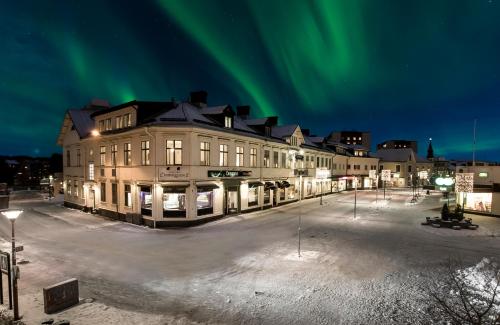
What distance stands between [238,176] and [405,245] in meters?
16.1

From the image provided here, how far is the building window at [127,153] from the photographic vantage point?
26.9m

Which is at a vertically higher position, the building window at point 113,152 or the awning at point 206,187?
the building window at point 113,152

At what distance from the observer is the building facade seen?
935 inches

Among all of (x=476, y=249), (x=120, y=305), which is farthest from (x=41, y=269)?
(x=476, y=249)

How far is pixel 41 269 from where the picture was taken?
13.8 metres

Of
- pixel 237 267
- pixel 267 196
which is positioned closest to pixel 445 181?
pixel 267 196

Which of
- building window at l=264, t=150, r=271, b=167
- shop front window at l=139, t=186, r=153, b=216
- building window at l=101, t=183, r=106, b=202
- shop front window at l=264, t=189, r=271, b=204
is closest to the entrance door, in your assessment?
shop front window at l=264, t=189, r=271, b=204

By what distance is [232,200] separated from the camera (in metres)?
29.2

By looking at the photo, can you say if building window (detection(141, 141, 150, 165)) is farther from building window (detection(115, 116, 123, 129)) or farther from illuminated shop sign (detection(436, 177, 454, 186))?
illuminated shop sign (detection(436, 177, 454, 186))

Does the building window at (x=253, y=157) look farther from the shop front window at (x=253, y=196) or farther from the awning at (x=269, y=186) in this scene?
the awning at (x=269, y=186)

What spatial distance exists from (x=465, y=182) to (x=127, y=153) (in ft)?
105

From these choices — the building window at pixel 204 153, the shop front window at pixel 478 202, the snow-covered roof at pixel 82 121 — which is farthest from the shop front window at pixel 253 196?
the shop front window at pixel 478 202

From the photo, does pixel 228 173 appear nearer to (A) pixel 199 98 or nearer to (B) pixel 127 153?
(B) pixel 127 153

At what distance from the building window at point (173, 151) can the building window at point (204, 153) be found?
1927mm
